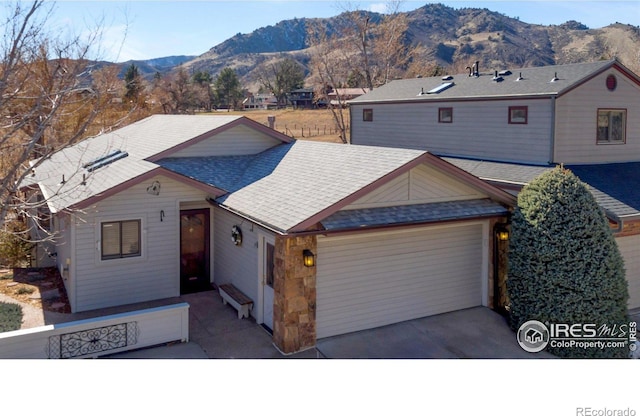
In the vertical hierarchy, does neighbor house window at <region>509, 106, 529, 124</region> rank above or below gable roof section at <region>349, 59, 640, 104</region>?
below

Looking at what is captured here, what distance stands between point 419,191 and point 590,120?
7530 millimetres

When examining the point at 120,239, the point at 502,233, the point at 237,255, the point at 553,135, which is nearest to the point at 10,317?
the point at 120,239

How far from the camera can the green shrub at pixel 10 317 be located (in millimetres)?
9906

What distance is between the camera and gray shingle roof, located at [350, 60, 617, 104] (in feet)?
49.3

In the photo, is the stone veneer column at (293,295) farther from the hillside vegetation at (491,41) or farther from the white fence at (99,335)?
the hillside vegetation at (491,41)

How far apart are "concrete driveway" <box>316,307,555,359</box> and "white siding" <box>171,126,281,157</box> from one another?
7133 mm

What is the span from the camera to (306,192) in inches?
413

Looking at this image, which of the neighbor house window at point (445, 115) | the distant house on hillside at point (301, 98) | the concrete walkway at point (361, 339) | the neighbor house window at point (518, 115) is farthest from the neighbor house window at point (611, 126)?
the distant house on hillside at point (301, 98)

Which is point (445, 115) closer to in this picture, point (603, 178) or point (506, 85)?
point (506, 85)

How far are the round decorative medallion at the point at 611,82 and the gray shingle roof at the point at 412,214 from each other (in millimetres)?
7011

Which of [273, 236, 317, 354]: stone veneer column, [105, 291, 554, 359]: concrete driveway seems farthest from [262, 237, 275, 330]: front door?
[273, 236, 317, 354]: stone veneer column

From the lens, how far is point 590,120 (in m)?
15.0

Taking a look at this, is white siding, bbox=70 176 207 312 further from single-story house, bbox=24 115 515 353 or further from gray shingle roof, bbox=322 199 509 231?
gray shingle roof, bbox=322 199 509 231

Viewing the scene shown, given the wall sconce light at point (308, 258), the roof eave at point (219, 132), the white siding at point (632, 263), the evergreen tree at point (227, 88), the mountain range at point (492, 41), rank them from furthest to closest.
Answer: the mountain range at point (492, 41), the evergreen tree at point (227, 88), the roof eave at point (219, 132), the white siding at point (632, 263), the wall sconce light at point (308, 258)
